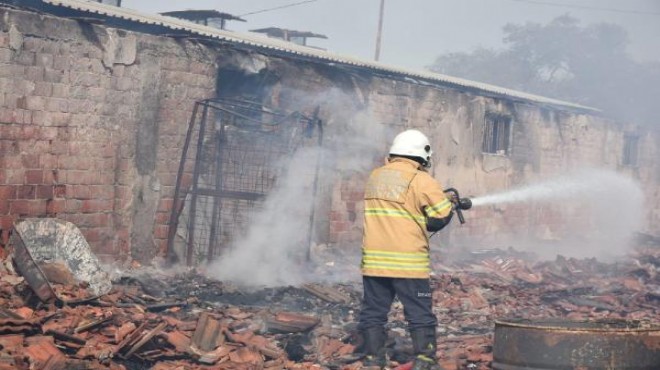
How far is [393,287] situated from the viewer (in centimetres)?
683

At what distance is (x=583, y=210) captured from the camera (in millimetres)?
21219

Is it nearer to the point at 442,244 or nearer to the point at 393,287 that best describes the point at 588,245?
the point at 442,244

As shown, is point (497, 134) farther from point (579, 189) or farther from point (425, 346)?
point (425, 346)

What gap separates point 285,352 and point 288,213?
16.9 ft

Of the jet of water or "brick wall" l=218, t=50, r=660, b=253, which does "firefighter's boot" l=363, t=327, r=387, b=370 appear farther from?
the jet of water

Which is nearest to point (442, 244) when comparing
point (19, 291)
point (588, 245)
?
point (588, 245)

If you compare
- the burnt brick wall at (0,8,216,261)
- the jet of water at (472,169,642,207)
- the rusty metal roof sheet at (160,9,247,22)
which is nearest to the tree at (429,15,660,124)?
the jet of water at (472,169,642,207)

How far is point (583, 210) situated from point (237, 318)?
599 inches

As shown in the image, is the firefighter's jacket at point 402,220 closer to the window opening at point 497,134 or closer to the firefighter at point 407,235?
the firefighter at point 407,235

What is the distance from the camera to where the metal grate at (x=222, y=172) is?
11.3 meters

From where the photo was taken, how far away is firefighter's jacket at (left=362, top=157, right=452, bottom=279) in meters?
6.53

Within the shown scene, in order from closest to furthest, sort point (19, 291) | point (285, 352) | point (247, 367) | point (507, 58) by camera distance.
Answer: point (247, 367)
point (285, 352)
point (19, 291)
point (507, 58)

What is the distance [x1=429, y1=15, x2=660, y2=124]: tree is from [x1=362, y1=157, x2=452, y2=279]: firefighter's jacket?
33.2 m

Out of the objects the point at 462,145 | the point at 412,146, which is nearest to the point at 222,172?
the point at 412,146
